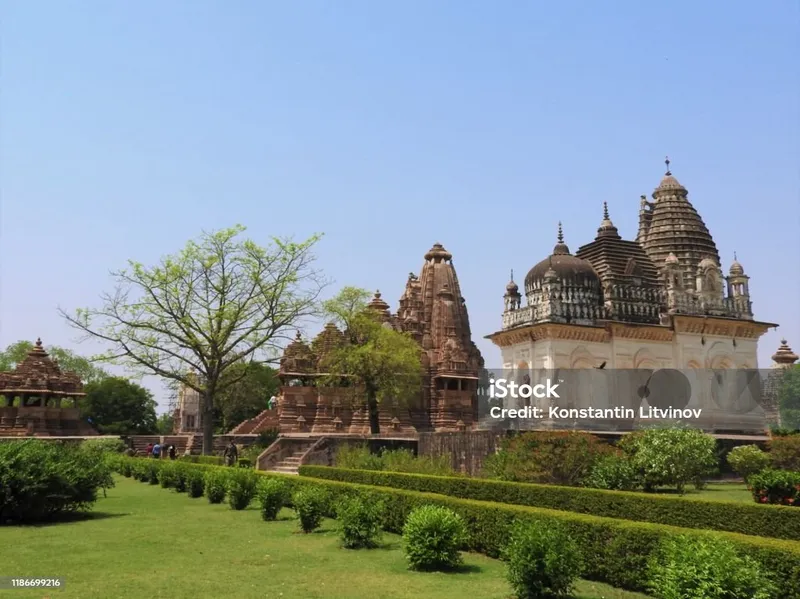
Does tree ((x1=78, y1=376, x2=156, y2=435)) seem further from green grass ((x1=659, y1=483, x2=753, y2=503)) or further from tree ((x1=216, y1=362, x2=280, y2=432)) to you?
green grass ((x1=659, y1=483, x2=753, y2=503))

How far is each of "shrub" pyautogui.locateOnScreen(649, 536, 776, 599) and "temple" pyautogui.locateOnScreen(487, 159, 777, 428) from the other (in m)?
23.5

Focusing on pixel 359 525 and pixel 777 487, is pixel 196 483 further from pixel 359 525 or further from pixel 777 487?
pixel 777 487

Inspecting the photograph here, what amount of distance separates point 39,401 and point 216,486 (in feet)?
113

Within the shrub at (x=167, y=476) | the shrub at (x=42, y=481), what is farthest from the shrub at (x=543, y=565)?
the shrub at (x=167, y=476)

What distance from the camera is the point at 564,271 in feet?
105

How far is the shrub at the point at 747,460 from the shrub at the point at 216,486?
13.5 meters

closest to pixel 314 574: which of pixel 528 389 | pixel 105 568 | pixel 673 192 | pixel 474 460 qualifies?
pixel 105 568

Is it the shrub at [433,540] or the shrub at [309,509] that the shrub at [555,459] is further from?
the shrub at [433,540]

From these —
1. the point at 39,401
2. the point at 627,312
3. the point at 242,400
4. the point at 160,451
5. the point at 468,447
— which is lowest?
the point at 160,451

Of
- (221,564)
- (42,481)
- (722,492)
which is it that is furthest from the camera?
(722,492)

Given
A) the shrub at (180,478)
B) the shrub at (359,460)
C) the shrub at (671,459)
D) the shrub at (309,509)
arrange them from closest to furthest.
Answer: the shrub at (309,509)
the shrub at (671,459)
the shrub at (359,460)
the shrub at (180,478)

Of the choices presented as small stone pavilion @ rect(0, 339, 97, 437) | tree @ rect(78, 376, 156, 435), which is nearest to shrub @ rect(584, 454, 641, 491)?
small stone pavilion @ rect(0, 339, 97, 437)

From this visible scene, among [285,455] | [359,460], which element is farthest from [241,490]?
[285,455]

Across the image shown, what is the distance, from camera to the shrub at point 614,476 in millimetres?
16172
